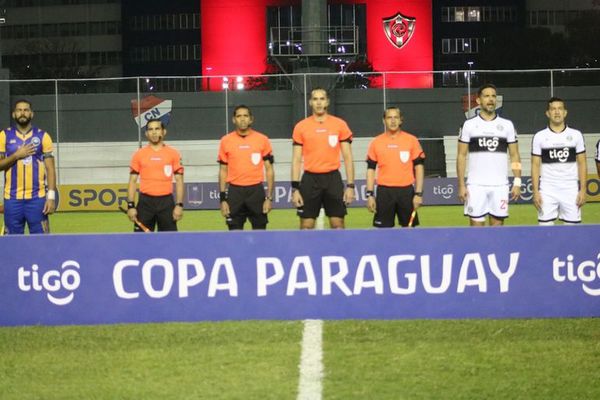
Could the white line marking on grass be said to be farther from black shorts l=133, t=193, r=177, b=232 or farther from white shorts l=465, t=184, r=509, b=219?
black shorts l=133, t=193, r=177, b=232

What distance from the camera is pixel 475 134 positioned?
1088 centimetres

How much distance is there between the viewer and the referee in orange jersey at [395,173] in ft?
38.0

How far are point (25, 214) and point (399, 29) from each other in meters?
43.7

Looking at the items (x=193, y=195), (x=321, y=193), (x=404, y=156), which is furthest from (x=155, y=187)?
(x=193, y=195)

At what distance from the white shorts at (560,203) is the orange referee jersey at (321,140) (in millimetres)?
2232

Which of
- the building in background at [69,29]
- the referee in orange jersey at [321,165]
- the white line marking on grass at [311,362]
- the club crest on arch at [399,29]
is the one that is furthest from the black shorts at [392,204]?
the building in background at [69,29]

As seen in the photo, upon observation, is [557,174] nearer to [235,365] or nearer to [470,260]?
[470,260]

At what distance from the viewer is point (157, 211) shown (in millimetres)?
11547

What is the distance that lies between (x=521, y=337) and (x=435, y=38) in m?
84.6

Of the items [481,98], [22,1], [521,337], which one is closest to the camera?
[521,337]

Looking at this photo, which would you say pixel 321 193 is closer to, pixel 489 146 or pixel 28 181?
pixel 489 146

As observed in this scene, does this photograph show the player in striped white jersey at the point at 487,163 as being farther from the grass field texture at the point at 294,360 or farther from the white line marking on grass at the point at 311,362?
the white line marking on grass at the point at 311,362

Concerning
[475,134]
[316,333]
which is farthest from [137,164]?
[316,333]

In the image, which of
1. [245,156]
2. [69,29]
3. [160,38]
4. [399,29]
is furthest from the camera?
[69,29]
